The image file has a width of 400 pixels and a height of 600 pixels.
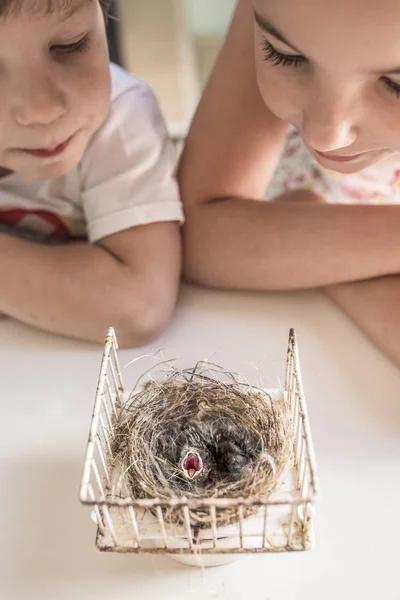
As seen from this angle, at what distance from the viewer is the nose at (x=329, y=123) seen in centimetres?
44

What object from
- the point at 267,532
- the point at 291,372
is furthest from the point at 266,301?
the point at 267,532

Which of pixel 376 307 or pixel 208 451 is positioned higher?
pixel 376 307

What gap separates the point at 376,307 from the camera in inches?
23.2

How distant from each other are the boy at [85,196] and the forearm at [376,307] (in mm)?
163

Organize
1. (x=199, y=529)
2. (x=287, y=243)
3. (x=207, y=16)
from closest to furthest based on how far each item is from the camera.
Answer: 1. (x=199, y=529)
2. (x=287, y=243)
3. (x=207, y=16)

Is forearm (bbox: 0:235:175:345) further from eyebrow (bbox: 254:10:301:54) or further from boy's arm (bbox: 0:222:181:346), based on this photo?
eyebrow (bbox: 254:10:301:54)

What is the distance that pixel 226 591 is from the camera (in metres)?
0.42

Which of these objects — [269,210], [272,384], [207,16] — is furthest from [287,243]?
[207,16]

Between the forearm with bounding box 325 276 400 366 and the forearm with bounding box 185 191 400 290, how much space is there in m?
0.01

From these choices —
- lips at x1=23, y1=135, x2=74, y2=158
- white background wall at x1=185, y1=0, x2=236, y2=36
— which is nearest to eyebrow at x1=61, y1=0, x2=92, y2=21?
lips at x1=23, y1=135, x2=74, y2=158

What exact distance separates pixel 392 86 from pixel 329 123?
47 millimetres

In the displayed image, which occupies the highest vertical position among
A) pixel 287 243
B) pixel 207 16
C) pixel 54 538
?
pixel 207 16

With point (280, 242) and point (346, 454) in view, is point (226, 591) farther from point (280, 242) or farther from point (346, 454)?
point (280, 242)

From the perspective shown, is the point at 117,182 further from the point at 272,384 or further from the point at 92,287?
the point at 272,384
